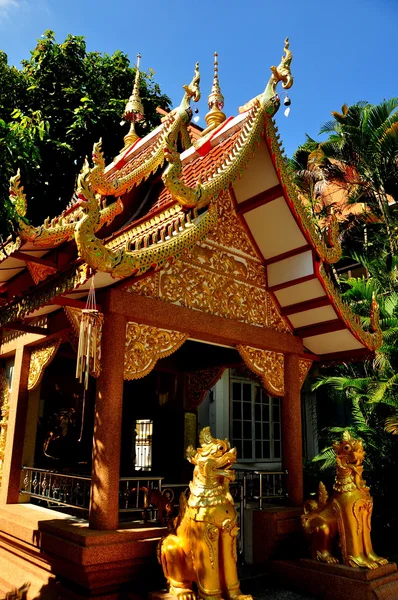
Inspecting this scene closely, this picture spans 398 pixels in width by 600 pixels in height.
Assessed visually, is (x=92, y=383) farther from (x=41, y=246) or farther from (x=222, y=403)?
(x=41, y=246)

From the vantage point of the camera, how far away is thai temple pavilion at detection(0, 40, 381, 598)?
12.9ft

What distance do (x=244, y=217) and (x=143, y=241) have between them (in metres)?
1.90

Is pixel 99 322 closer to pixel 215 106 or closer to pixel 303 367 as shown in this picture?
pixel 303 367

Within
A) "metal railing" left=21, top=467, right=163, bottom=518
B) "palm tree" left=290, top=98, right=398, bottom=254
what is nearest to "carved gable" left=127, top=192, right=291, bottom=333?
"metal railing" left=21, top=467, right=163, bottom=518

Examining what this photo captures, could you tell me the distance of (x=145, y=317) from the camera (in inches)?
174

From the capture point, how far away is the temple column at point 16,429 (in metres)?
5.74

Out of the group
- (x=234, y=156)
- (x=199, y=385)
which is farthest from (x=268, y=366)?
(x=234, y=156)

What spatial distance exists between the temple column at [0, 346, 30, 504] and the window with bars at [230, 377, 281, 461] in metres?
4.83

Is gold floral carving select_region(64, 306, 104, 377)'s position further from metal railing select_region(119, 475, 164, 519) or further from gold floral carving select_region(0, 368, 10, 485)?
gold floral carving select_region(0, 368, 10, 485)

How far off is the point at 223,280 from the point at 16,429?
3105 mm

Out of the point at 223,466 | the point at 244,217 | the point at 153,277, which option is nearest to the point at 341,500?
the point at 223,466

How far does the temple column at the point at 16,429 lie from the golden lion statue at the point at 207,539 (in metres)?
2.72

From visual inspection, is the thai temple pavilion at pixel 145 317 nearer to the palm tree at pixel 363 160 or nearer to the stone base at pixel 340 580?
the stone base at pixel 340 580

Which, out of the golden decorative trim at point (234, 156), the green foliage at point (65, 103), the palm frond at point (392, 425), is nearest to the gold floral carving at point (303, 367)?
the palm frond at point (392, 425)
